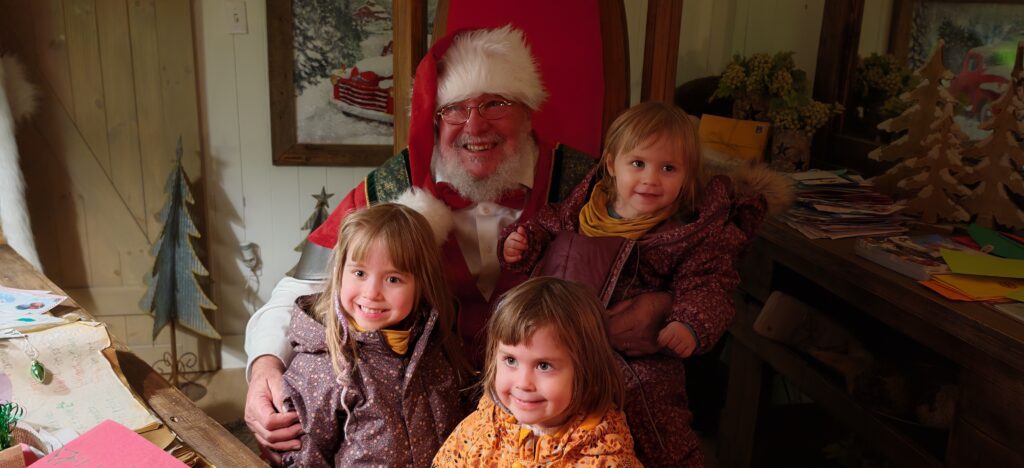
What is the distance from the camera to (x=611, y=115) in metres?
2.34

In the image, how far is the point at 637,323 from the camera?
163 cm

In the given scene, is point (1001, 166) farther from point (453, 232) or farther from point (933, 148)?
point (453, 232)

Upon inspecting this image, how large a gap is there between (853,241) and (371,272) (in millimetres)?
1406

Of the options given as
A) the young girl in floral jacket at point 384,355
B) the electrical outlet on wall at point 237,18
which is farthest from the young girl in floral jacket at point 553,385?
the electrical outlet on wall at point 237,18

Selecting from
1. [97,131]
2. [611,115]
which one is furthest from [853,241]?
[97,131]

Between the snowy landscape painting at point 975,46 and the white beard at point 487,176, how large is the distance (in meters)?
1.29

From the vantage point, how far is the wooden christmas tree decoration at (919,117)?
2232 mm

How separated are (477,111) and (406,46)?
28cm

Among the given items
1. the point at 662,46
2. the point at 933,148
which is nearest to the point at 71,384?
the point at 662,46

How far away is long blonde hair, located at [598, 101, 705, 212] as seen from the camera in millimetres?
1620

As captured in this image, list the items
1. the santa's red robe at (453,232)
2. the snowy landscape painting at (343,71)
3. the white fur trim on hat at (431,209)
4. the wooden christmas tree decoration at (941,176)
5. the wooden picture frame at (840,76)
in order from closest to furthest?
the white fur trim on hat at (431,209) → the santa's red robe at (453,232) → the wooden christmas tree decoration at (941,176) → the wooden picture frame at (840,76) → the snowy landscape painting at (343,71)

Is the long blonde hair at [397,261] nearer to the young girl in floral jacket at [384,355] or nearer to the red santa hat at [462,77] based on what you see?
the young girl in floral jacket at [384,355]

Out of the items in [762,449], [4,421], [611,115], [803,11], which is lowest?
[762,449]

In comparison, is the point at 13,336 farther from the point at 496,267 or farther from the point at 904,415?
the point at 904,415
